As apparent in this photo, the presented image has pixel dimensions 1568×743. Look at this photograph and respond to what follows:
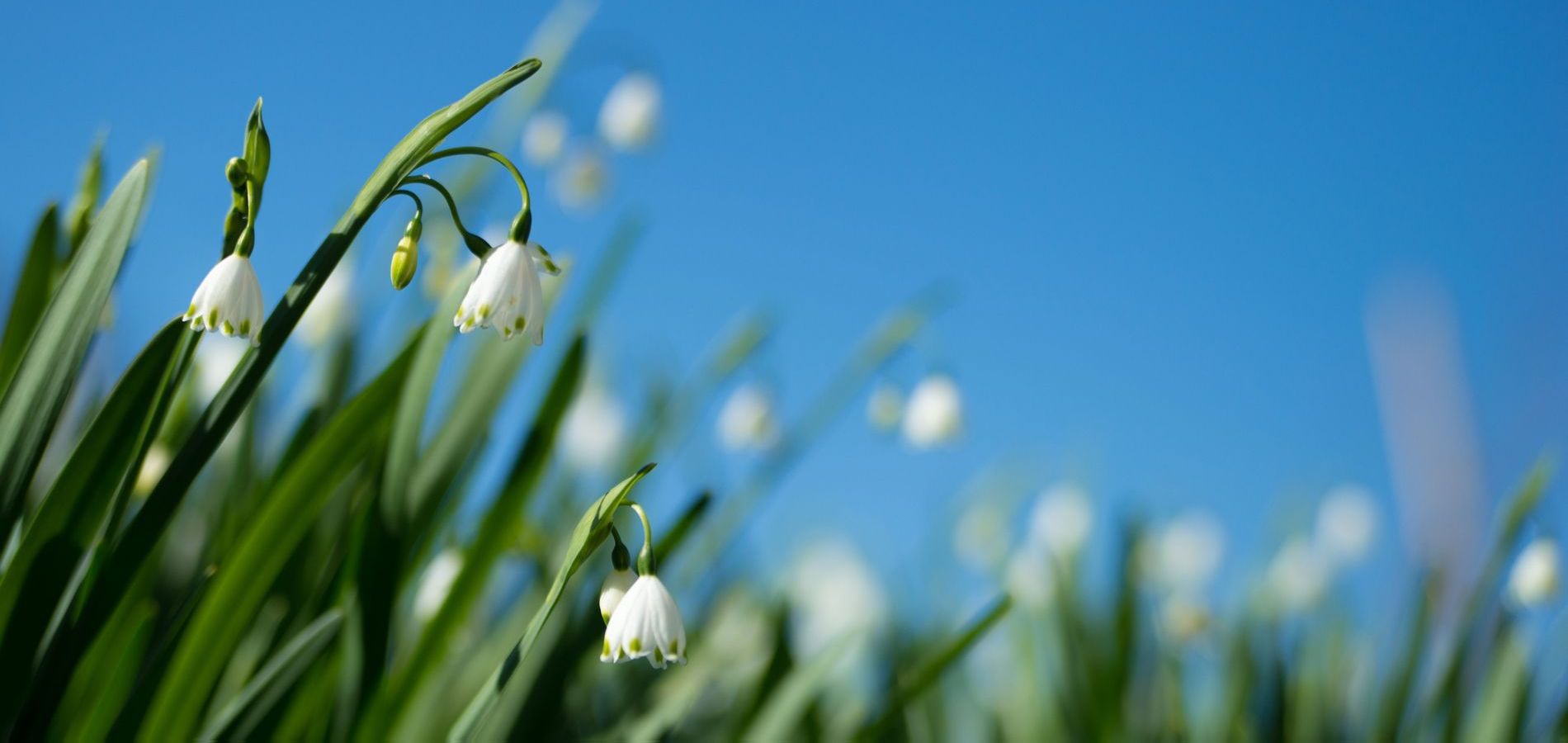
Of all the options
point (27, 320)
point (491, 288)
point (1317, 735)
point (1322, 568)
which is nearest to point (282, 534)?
point (27, 320)

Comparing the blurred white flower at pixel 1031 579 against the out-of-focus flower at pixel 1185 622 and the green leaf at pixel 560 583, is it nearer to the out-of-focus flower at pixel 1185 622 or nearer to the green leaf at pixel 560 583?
the out-of-focus flower at pixel 1185 622

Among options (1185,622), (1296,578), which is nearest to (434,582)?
(1185,622)

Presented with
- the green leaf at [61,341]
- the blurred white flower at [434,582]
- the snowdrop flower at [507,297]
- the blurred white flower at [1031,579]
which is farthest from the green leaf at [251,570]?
the blurred white flower at [1031,579]

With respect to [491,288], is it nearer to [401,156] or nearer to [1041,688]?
[401,156]

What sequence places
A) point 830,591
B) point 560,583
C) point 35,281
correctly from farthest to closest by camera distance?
point 830,591 < point 35,281 < point 560,583

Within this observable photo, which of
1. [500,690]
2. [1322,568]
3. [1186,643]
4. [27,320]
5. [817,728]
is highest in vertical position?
[1322,568]

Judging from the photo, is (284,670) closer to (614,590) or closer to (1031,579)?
(614,590)
